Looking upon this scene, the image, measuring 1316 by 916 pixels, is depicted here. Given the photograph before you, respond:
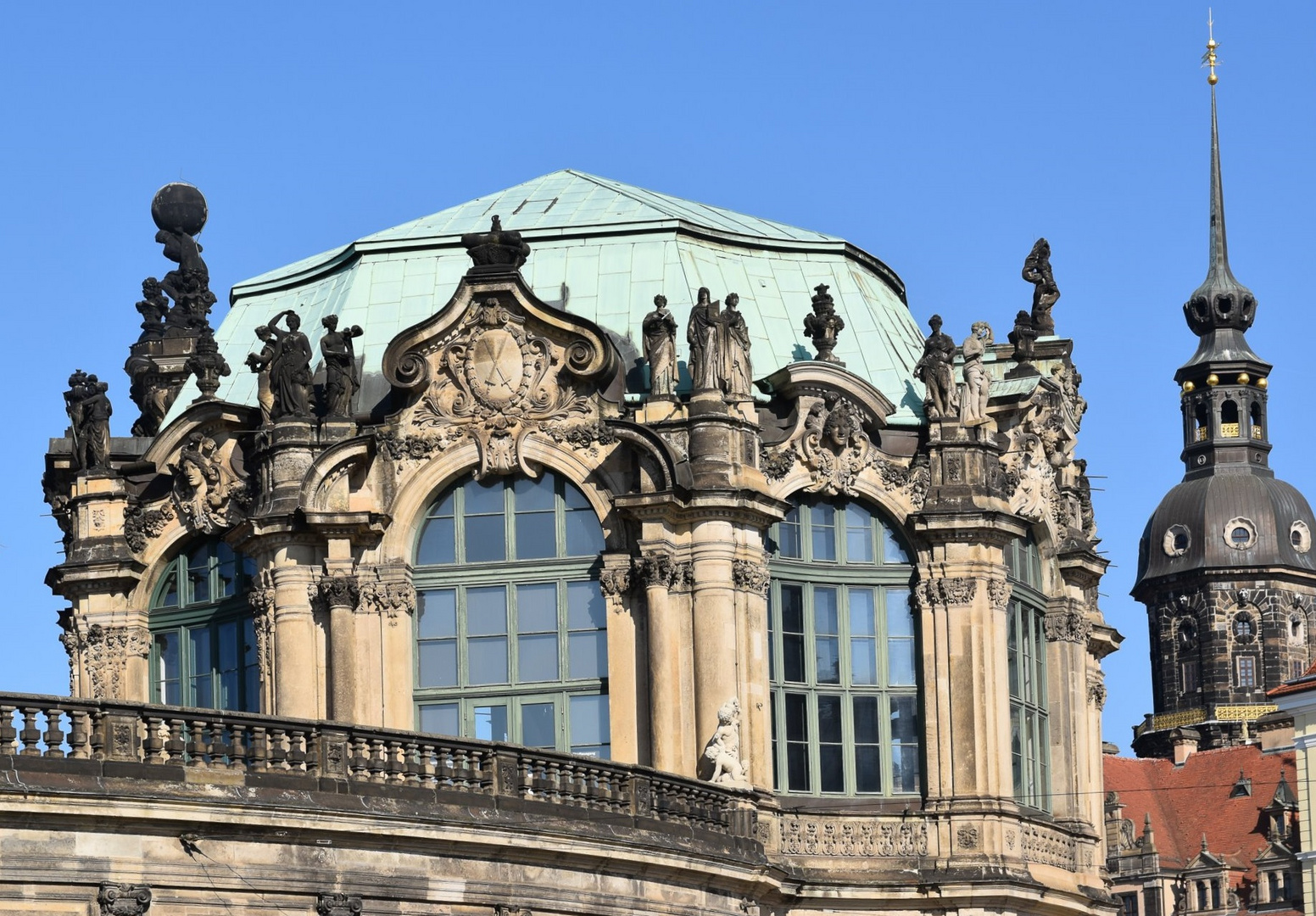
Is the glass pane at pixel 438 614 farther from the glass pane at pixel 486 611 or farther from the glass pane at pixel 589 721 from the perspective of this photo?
the glass pane at pixel 589 721

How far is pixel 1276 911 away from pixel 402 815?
112343 millimetres

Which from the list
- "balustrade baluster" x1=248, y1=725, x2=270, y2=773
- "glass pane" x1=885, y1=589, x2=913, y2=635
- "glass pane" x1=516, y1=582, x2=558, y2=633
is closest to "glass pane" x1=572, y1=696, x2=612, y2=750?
"glass pane" x1=516, y1=582, x2=558, y2=633

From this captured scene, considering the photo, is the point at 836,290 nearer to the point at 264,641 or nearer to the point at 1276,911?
the point at 264,641

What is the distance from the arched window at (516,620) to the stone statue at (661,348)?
1.90m

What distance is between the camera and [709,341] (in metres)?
44.9

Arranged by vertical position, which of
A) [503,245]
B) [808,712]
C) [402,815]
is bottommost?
[402,815]

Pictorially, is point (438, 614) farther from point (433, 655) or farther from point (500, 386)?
point (500, 386)

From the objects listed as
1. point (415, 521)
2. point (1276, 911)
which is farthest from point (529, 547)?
point (1276, 911)

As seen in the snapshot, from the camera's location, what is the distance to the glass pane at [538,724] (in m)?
45.0

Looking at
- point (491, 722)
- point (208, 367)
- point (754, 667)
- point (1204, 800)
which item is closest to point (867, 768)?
point (754, 667)

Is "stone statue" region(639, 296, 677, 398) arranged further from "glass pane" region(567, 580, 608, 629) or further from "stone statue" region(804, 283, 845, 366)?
"glass pane" region(567, 580, 608, 629)

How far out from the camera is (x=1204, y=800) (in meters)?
156

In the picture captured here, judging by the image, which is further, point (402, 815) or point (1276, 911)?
point (1276, 911)

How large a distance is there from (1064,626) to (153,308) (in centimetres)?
1544
